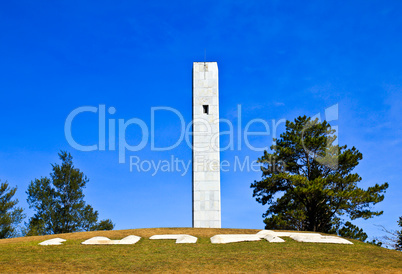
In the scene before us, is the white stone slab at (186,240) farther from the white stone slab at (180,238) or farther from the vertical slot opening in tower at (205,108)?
the vertical slot opening in tower at (205,108)

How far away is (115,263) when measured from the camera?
42.1 feet

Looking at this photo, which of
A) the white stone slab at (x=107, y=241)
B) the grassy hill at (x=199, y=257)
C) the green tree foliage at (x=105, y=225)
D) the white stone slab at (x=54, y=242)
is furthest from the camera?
the green tree foliage at (x=105, y=225)

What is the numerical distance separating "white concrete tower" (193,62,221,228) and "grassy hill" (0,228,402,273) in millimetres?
11502

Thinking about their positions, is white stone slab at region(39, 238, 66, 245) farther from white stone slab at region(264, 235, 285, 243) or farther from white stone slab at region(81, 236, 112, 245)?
white stone slab at region(264, 235, 285, 243)

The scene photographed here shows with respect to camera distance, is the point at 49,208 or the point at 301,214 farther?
the point at 49,208

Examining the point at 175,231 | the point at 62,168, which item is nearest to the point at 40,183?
the point at 62,168

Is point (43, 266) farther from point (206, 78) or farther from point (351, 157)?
point (351, 157)

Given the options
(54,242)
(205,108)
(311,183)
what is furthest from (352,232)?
(54,242)

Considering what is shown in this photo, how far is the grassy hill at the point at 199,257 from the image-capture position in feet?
40.1

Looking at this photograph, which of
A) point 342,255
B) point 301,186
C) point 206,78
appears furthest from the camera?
point 206,78

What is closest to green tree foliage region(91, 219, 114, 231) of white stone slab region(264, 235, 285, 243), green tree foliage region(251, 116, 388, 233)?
green tree foliage region(251, 116, 388, 233)

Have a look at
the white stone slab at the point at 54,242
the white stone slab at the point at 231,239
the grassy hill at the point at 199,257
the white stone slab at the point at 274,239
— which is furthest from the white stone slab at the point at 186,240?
the white stone slab at the point at 54,242

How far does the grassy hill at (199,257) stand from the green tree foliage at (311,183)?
1127 centimetres

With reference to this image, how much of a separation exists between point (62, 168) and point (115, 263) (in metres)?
25.1
